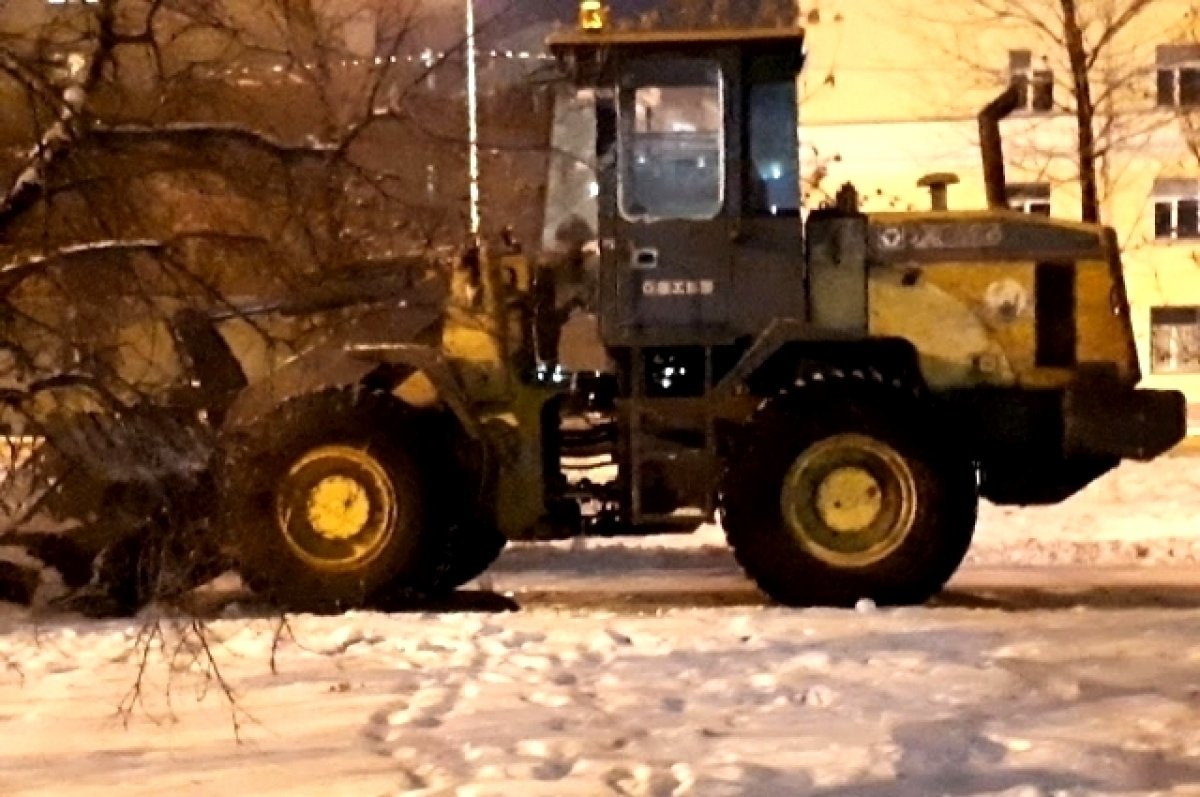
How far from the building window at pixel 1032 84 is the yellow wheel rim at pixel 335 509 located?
17672mm

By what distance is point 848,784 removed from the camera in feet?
20.1

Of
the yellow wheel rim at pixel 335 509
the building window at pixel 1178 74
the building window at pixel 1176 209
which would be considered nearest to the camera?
the yellow wheel rim at pixel 335 509

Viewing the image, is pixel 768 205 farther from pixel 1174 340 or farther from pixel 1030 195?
pixel 1174 340

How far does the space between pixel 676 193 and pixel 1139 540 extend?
18.7 ft

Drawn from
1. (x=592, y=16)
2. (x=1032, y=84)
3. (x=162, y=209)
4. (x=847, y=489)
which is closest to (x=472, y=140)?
(x=592, y=16)

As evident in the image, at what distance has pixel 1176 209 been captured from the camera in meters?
29.9

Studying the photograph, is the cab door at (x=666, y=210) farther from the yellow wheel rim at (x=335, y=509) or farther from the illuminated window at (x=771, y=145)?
the yellow wheel rim at (x=335, y=509)

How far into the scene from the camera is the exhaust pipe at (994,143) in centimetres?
1123

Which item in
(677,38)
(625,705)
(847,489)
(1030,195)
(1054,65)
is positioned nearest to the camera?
(625,705)

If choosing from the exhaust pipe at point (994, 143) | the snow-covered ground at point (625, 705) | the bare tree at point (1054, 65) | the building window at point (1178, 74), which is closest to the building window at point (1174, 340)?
the bare tree at point (1054, 65)

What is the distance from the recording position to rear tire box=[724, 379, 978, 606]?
10188 mm

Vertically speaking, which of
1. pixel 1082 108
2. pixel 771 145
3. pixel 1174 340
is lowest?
pixel 1174 340

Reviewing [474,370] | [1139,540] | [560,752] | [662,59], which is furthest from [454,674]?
[1139,540]

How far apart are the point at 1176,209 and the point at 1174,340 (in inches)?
91.1
